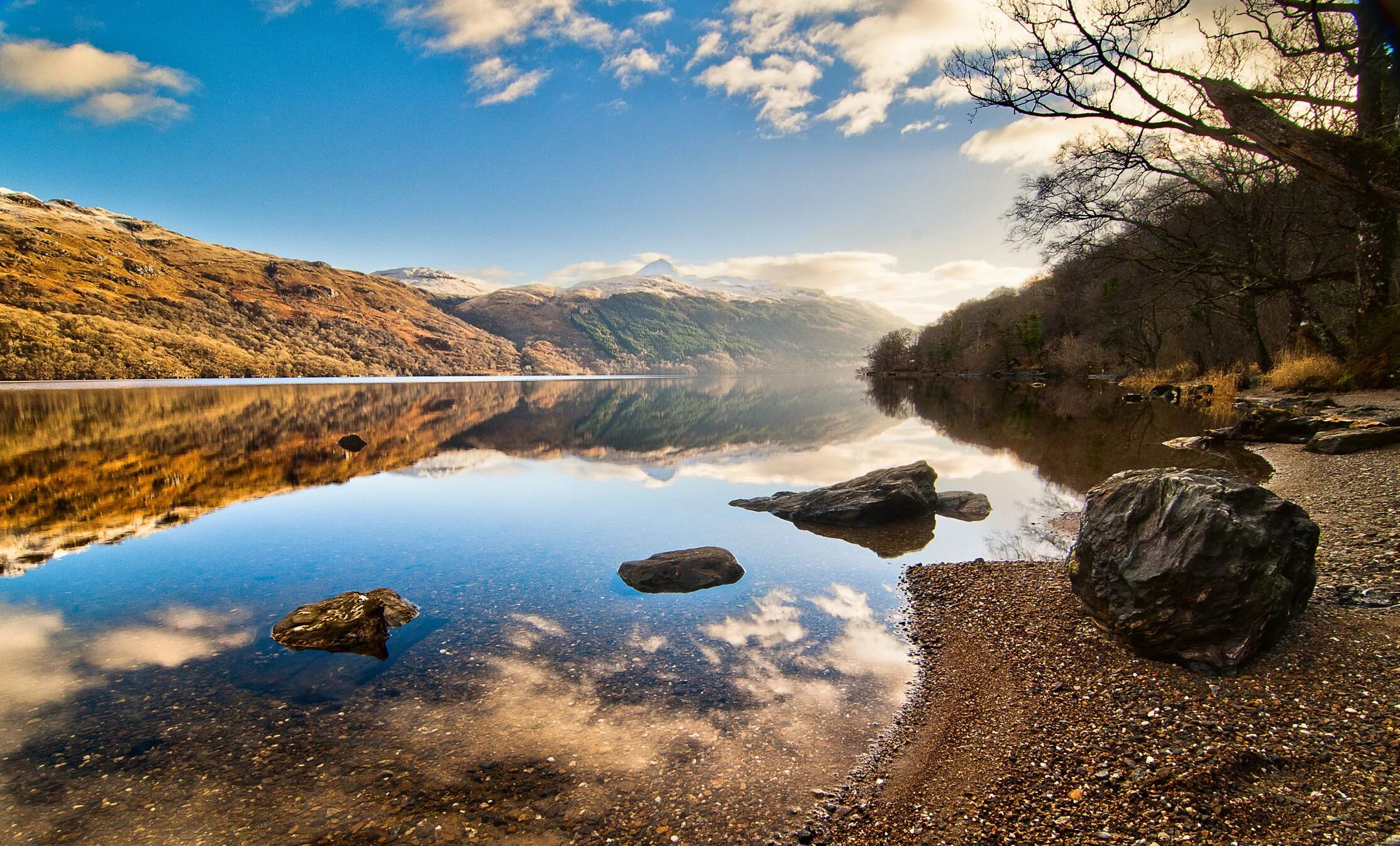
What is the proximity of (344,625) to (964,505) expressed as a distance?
47.6 feet

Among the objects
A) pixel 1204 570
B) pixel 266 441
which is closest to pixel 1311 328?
pixel 1204 570

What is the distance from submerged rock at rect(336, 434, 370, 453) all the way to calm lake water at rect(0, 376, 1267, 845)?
20.9 feet

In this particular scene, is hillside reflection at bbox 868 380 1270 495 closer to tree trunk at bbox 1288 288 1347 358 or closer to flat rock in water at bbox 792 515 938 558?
tree trunk at bbox 1288 288 1347 358

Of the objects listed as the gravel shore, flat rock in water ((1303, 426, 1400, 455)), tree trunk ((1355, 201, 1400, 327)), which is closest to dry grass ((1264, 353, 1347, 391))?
tree trunk ((1355, 201, 1400, 327))

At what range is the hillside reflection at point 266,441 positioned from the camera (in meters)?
16.8

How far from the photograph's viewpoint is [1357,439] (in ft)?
46.6

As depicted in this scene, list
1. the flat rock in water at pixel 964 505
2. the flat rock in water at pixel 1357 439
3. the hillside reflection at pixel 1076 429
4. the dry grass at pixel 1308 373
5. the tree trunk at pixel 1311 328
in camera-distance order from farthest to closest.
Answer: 1. the dry grass at pixel 1308 373
2. the tree trunk at pixel 1311 328
3. the hillside reflection at pixel 1076 429
4. the flat rock in water at pixel 964 505
5. the flat rock in water at pixel 1357 439

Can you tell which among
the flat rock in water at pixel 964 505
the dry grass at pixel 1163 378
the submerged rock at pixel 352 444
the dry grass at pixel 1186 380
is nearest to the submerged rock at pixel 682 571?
the flat rock in water at pixel 964 505

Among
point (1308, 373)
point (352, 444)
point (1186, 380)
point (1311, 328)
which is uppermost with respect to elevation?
point (1311, 328)

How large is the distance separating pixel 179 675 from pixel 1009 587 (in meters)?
12.1

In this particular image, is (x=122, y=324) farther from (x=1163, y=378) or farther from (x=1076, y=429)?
(x=1163, y=378)

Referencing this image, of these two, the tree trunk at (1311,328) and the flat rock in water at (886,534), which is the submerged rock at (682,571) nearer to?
the flat rock in water at (886,534)

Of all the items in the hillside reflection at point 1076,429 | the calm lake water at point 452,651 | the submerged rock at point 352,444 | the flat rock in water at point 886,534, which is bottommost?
the flat rock in water at point 886,534

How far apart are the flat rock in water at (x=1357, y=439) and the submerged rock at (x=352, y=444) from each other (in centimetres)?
3674
